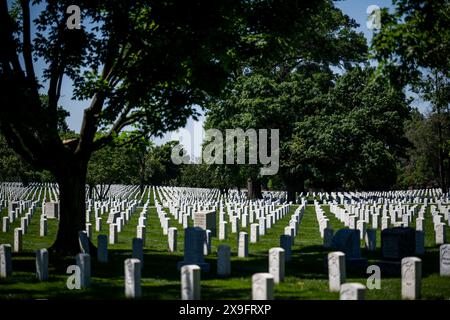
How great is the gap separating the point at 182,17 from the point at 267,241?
797cm

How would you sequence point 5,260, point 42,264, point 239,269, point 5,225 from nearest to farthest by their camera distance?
point 42,264
point 5,260
point 239,269
point 5,225

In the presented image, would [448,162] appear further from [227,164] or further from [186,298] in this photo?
[186,298]

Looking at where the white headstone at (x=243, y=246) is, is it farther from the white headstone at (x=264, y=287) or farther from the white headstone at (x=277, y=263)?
the white headstone at (x=264, y=287)

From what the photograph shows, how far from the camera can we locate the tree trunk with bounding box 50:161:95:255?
14539 millimetres

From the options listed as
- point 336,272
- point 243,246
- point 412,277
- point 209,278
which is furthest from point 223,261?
point 412,277

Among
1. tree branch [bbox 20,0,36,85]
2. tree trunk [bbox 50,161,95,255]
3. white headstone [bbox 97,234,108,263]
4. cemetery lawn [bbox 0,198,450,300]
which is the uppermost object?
tree branch [bbox 20,0,36,85]

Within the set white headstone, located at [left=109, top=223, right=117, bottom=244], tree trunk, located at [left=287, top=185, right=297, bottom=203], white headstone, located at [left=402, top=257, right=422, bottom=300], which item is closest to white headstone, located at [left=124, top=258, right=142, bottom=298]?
white headstone, located at [left=402, top=257, right=422, bottom=300]

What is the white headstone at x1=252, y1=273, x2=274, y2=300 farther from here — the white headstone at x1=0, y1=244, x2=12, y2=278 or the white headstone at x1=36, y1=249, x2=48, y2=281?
the white headstone at x1=0, y1=244, x2=12, y2=278

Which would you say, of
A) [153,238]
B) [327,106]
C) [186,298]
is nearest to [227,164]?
[327,106]

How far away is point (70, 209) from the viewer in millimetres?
14766

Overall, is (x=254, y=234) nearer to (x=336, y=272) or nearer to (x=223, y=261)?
(x=223, y=261)

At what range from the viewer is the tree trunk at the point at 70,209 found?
47.7ft

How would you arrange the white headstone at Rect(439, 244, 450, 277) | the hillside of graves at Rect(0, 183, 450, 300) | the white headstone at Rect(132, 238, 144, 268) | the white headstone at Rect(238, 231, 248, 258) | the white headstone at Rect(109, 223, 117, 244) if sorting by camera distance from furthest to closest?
the white headstone at Rect(109, 223, 117, 244) → the white headstone at Rect(238, 231, 248, 258) → the white headstone at Rect(132, 238, 144, 268) → the white headstone at Rect(439, 244, 450, 277) → the hillside of graves at Rect(0, 183, 450, 300)
